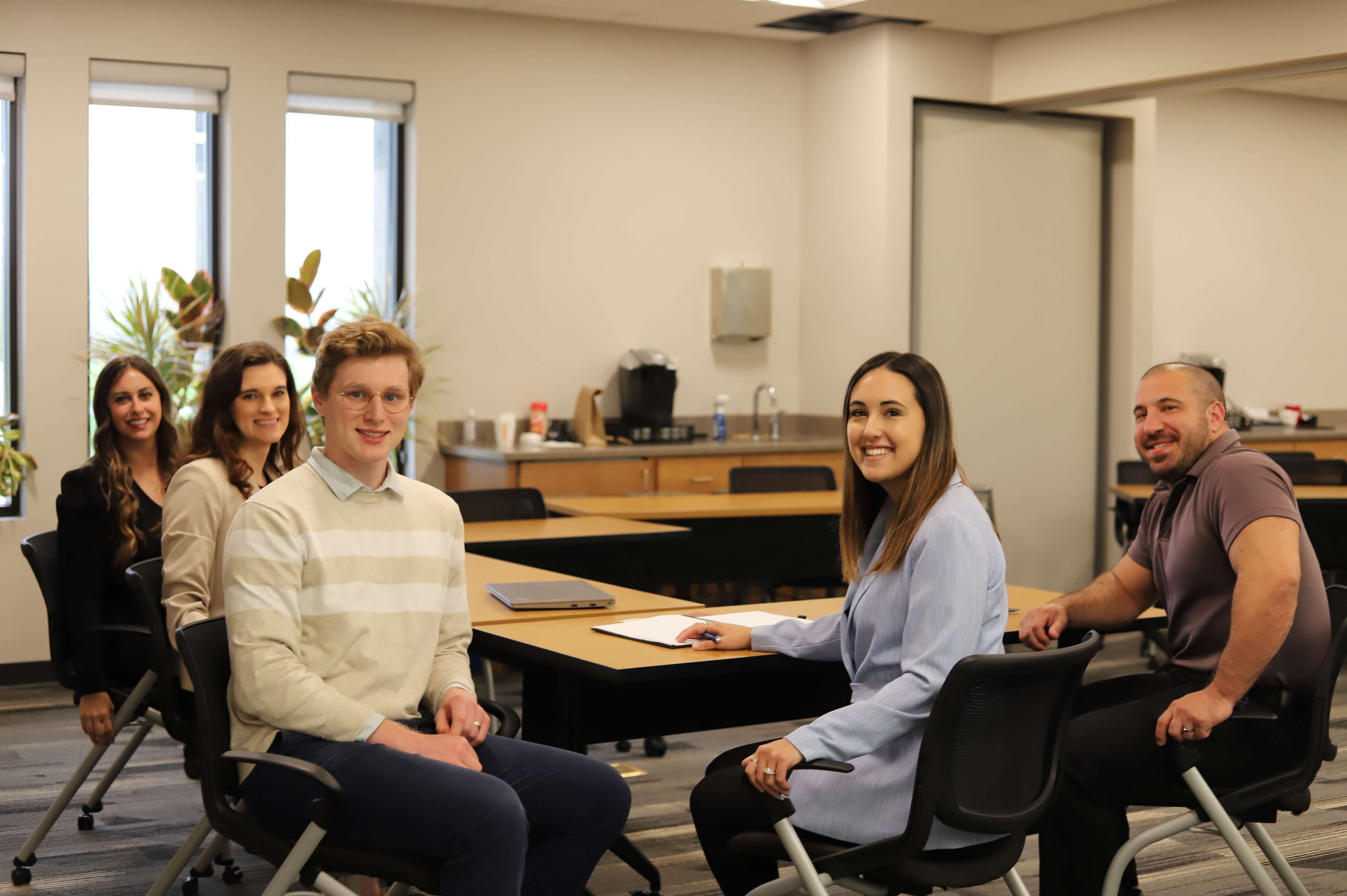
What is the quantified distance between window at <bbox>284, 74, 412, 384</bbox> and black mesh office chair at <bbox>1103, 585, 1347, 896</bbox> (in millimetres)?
4629

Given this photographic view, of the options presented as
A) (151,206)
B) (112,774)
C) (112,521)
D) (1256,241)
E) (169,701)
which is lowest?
(112,774)

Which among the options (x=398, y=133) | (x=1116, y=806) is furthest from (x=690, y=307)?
(x=1116, y=806)

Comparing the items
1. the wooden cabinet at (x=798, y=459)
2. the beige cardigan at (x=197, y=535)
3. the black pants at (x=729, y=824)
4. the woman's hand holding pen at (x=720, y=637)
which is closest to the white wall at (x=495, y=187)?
the wooden cabinet at (x=798, y=459)

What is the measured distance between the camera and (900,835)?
2.26 metres

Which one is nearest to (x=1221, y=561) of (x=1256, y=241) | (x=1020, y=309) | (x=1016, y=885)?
(x=1016, y=885)

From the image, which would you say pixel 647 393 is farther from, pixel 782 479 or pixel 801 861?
pixel 801 861

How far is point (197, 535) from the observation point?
10.4 feet

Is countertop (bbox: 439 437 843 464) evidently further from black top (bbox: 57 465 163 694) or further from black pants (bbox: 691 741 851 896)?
black pants (bbox: 691 741 851 896)

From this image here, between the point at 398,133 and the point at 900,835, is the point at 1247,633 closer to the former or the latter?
the point at 900,835

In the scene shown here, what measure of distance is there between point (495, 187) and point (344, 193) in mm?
729

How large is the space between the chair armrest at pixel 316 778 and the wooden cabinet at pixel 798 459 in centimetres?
474

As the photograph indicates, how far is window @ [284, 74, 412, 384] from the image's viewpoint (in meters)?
6.52

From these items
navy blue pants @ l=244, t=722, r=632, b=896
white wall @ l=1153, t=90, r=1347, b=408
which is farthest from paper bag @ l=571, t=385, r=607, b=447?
navy blue pants @ l=244, t=722, r=632, b=896

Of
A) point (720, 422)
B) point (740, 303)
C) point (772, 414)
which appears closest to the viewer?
point (720, 422)
